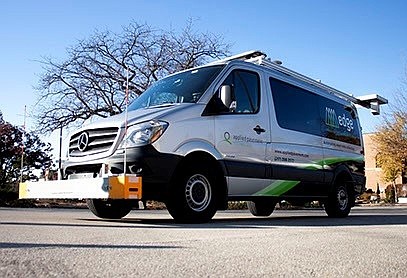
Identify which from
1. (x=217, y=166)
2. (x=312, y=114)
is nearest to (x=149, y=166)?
(x=217, y=166)

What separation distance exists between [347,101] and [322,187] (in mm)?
3166

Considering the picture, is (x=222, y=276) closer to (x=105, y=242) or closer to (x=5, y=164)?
(x=105, y=242)

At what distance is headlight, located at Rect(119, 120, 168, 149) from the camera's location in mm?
6789

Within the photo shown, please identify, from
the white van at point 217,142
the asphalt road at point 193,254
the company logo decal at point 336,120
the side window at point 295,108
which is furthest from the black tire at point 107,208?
the company logo decal at point 336,120

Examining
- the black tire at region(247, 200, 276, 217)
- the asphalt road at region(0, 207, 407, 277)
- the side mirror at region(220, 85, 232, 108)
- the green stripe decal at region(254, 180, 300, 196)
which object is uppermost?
the side mirror at region(220, 85, 232, 108)

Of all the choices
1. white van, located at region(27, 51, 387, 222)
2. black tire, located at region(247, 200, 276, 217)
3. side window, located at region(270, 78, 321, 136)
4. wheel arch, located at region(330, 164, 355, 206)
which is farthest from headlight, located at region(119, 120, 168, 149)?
wheel arch, located at region(330, 164, 355, 206)

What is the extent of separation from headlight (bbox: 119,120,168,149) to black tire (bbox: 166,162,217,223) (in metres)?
0.66

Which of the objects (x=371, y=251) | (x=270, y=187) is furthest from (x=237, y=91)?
(x=371, y=251)

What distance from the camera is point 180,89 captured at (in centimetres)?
805

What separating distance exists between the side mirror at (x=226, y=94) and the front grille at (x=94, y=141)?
1.67 metres

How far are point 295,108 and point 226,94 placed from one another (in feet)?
8.29

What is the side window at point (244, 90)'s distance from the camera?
7.95m

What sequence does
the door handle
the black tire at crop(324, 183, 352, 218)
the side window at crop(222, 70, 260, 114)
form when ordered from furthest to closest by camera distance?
the black tire at crop(324, 183, 352, 218) < the door handle < the side window at crop(222, 70, 260, 114)

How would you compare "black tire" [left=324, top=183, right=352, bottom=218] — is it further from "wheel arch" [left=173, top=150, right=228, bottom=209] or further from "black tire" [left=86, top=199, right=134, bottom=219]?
"black tire" [left=86, top=199, right=134, bottom=219]
